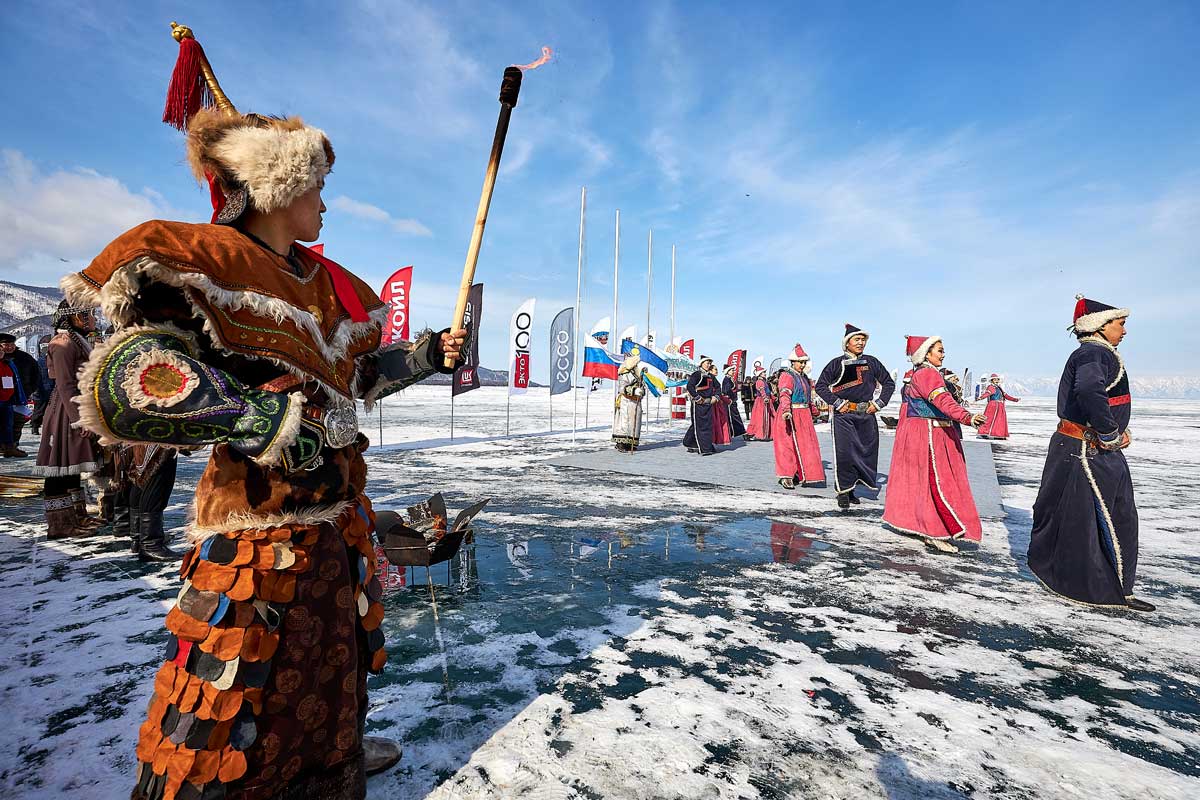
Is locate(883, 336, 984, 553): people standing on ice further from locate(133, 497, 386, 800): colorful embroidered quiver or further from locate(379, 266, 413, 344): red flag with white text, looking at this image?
locate(379, 266, 413, 344): red flag with white text

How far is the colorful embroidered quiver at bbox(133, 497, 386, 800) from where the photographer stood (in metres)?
1.40

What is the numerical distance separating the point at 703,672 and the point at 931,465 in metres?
3.71

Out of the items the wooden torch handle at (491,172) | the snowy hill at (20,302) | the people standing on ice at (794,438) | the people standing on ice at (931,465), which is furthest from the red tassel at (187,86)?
the snowy hill at (20,302)

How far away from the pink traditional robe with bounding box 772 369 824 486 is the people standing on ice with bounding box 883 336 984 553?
2.77 meters

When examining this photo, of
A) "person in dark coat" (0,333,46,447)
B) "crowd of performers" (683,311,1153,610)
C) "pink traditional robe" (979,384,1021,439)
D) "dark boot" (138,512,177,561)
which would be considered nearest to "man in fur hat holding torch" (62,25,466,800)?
"dark boot" (138,512,177,561)

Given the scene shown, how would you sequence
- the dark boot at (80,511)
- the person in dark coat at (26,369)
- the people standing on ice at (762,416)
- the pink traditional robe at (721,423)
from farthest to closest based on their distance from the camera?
the people standing on ice at (762,416) < the pink traditional robe at (721,423) < the person in dark coat at (26,369) < the dark boot at (80,511)

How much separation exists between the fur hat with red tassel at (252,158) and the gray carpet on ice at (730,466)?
7797 millimetres

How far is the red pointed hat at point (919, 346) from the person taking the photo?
5.36 metres

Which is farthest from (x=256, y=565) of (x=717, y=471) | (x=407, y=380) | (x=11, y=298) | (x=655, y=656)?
(x=11, y=298)

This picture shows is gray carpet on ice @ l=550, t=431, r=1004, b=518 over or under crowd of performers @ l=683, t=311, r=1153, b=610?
under

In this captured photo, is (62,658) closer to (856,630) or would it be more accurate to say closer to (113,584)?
(113,584)

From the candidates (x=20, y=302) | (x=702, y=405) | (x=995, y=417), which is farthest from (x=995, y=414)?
(x=20, y=302)

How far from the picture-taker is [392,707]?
249 cm

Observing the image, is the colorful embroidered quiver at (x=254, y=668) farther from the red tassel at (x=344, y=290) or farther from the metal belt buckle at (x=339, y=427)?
the red tassel at (x=344, y=290)
